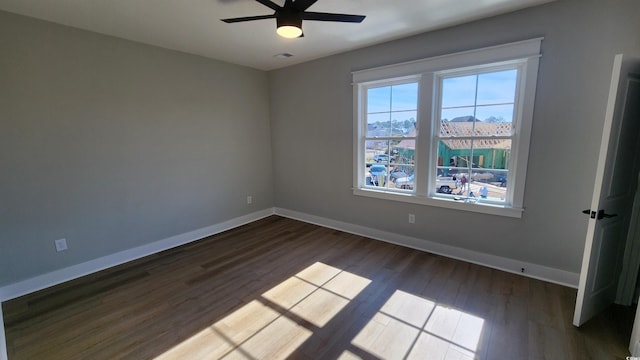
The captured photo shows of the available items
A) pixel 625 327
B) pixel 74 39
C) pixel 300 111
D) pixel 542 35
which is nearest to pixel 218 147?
pixel 300 111

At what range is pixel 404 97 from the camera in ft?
10.8

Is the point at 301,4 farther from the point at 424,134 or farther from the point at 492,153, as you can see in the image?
the point at 492,153

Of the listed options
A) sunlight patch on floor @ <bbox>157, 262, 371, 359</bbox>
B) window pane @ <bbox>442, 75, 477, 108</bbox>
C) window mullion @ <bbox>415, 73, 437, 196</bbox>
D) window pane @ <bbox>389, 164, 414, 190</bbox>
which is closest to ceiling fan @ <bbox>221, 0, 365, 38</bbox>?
window mullion @ <bbox>415, 73, 437, 196</bbox>

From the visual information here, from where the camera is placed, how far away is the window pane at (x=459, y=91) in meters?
2.82

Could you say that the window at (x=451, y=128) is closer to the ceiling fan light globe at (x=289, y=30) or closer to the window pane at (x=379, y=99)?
the window pane at (x=379, y=99)

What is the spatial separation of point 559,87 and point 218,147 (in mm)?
4033

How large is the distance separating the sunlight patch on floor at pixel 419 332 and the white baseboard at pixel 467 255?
984 mm

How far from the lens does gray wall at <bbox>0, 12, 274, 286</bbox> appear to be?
2.43 metres

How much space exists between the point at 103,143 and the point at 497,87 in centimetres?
423

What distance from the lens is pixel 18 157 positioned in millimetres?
2432

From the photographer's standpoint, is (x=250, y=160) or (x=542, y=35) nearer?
(x=542, y=35)

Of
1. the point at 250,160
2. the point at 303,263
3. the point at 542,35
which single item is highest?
the point at 542,35

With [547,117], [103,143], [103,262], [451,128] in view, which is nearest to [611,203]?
[547,117]

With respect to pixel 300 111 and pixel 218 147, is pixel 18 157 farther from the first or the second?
pixel 300 111
